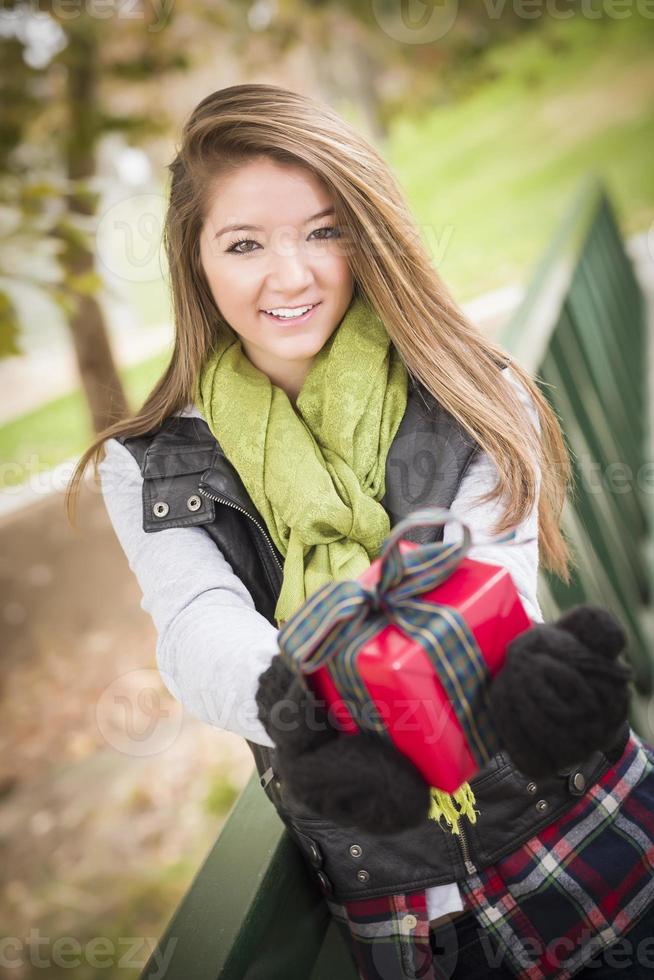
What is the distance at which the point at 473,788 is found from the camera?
1.24 metres

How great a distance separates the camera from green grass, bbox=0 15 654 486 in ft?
38.5

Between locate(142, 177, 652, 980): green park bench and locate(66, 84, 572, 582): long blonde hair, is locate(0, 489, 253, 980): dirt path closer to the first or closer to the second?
locate(142, 177, 652, 980): green park bench

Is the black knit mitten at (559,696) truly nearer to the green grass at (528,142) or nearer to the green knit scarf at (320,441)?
the green knit scarf at (320,441)

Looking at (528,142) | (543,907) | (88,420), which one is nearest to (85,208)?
(88,420)

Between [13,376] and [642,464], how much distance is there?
311 inches

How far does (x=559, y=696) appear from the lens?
0.85 meters

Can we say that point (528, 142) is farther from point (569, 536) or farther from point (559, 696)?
point (559, 696)

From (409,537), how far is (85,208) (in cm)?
412

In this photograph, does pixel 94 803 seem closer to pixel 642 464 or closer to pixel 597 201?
pixel 642 464

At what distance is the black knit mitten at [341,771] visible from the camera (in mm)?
853

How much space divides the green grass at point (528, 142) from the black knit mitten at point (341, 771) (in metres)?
10.5

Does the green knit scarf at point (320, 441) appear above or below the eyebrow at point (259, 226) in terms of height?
below

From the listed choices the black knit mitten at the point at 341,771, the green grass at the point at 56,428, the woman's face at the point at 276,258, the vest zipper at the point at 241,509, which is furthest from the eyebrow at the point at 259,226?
the green grass at the point at 56,428

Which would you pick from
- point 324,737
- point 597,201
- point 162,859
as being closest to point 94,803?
point 162,859
